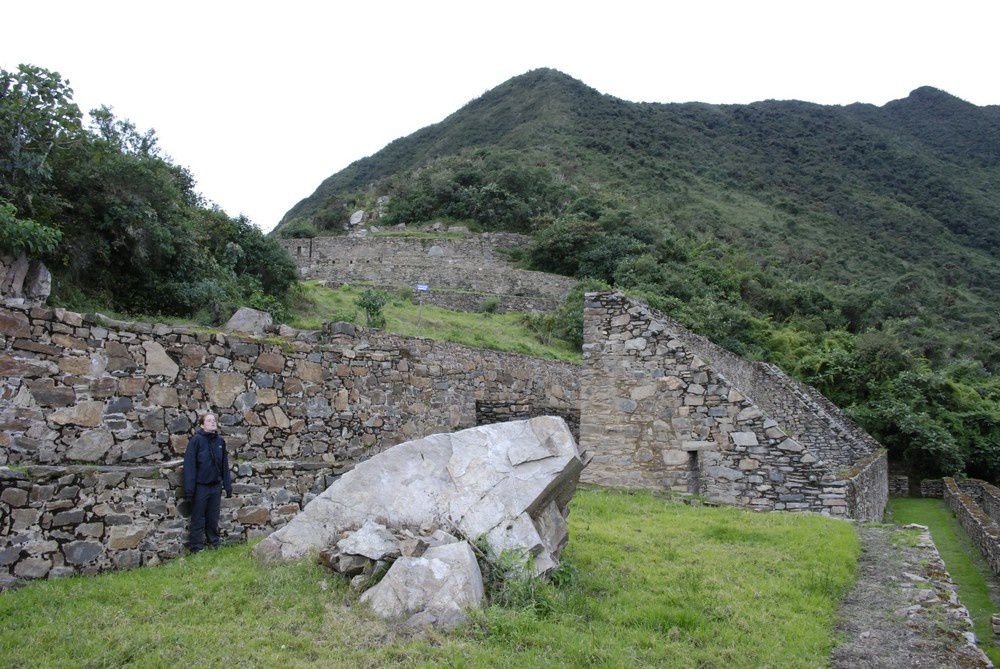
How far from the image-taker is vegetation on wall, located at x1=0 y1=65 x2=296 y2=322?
43.8 ft

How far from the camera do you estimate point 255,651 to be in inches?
159

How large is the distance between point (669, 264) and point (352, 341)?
24.2 m

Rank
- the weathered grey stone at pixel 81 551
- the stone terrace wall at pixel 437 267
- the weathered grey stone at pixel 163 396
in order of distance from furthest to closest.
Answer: the stone terrace wall at pixel 437 267 → the weathered grey stone at pixel 163 396 → the weathered grey stone at pixel 81 551

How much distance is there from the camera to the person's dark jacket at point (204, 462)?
19.7 ft

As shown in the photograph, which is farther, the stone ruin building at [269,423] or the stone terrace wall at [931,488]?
the stone terrace wall at [931,488]

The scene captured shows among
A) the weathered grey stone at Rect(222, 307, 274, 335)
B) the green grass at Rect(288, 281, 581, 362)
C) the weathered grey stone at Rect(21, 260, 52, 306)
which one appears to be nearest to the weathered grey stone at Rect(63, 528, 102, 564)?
the weathered grey stone at Rect(21, 260, 52, 306)

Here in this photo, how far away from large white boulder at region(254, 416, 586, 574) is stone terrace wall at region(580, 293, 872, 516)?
4073mm

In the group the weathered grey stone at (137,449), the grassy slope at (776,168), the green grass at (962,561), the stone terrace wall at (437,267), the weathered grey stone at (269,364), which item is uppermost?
the grassy slope at (776,168)

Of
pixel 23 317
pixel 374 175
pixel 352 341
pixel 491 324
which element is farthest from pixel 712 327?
pixel 374 175

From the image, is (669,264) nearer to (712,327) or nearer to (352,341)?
(712,327)

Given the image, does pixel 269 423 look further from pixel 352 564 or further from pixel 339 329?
pixel 339 329

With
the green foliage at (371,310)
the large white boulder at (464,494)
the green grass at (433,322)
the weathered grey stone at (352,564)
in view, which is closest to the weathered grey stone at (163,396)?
the large white boulder at (464,494)

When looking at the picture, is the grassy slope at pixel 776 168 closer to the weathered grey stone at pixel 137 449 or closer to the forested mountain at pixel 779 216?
the forested mountain at pixel 779 216

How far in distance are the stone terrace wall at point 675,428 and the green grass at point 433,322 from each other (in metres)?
8.81
